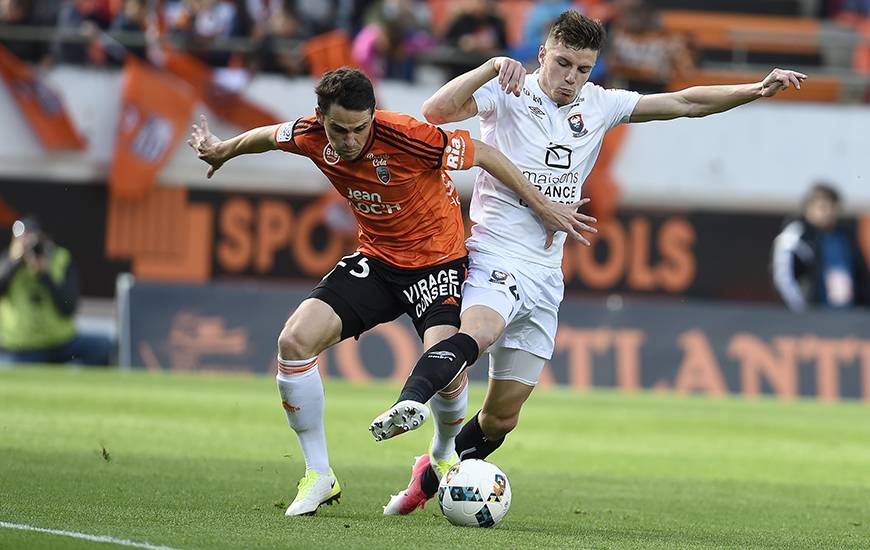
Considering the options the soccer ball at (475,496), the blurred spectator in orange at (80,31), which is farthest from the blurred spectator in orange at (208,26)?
the soccer ball at (475,496)

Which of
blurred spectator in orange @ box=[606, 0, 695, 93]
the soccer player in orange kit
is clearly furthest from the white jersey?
blurred spectator in orange @ box=[606, 0, 695, 93]

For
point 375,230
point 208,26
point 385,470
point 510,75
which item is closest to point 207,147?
point 375,230

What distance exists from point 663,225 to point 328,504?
50.8 ft

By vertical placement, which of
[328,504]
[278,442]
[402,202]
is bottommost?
[278,442]

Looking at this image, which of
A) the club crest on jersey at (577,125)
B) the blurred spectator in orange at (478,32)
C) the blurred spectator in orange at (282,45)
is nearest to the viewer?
the club crest on jersey at (577,125)

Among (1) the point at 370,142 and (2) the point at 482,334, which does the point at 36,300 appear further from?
(2) the point at 482,334

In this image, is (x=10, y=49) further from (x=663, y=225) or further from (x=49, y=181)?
(x=663, y=225)

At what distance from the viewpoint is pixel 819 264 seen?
19734 millimetres

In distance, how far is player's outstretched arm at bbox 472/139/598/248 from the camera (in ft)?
25.3

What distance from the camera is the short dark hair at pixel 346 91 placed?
7207 millimetres

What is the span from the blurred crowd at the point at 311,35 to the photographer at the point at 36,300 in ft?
10.5

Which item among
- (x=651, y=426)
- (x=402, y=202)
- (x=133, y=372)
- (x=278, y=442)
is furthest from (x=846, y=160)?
(x=402, y=202)

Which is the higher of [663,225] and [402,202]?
[402,202]

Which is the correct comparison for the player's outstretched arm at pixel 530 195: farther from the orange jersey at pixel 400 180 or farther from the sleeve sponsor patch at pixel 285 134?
the sleeve sponsor patch at pixel 285 134
